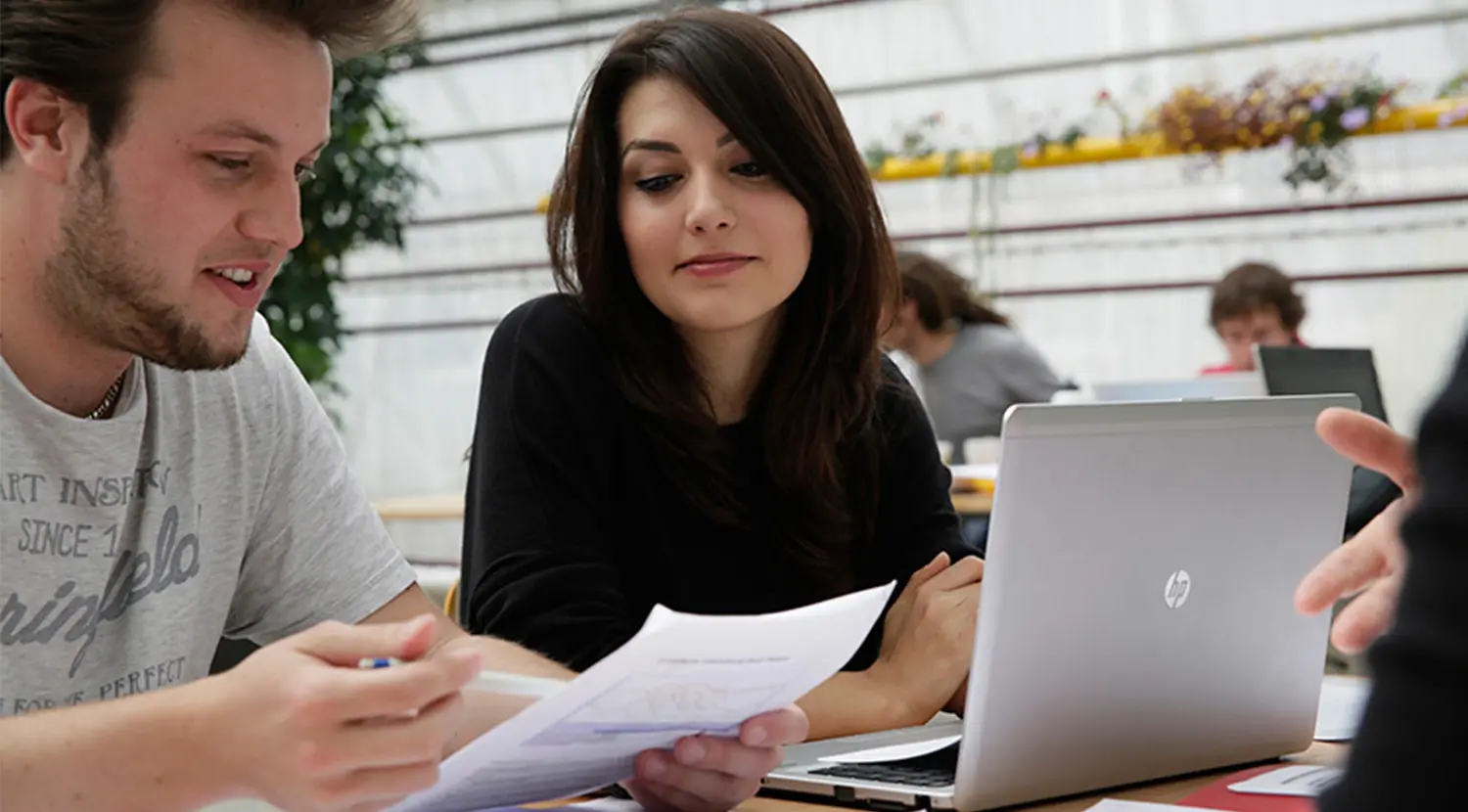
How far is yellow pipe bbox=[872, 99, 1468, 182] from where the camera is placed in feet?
18.2

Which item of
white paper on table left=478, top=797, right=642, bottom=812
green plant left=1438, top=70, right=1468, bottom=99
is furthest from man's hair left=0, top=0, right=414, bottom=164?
green plant left=1438, top=70, right=1468, bottom=99

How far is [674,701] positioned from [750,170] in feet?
2.92

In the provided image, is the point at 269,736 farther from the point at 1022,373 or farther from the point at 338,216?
the point at 338,216

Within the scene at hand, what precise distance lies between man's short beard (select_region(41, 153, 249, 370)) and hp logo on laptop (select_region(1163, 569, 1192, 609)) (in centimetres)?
78

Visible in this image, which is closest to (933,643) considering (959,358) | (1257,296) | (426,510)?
(426,510)

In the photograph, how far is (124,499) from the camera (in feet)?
4.19

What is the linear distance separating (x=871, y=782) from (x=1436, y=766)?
32.5 inches

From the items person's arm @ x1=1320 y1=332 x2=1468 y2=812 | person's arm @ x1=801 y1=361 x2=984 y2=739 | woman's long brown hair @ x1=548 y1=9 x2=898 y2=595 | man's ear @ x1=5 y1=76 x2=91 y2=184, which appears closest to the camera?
person's arm @ x1=1320 y1=332 x2=1468 y2=812

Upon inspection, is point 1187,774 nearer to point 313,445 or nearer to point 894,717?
point 894,717

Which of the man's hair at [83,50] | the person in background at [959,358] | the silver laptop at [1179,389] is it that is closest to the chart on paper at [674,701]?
the man's hair at [83,50]

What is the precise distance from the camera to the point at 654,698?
3.04 feet

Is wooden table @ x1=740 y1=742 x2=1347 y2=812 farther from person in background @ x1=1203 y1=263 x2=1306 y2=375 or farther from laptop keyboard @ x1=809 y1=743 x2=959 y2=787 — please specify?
person in background @ x1=1203 y1=263 x2=1306 y2=375

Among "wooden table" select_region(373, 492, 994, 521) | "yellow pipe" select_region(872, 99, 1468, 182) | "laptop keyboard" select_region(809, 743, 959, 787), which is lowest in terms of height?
"laptop keyboard" select_region(809, 743, 959, 787)

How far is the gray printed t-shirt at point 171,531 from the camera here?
47.7 inches
